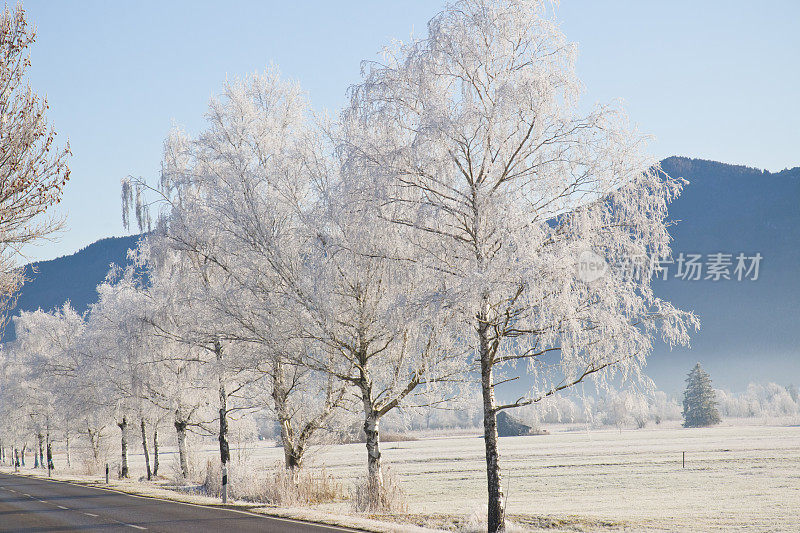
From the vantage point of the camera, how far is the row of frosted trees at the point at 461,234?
13.3 metres

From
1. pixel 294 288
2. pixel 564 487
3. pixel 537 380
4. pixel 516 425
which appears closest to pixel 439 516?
pixel 537 380

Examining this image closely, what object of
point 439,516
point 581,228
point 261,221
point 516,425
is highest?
point 261,221

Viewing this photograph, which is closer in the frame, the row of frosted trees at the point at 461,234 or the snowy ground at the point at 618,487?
the row of frosted trees at the point at 461,234

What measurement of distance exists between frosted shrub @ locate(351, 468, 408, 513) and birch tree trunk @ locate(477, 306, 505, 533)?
4604mm

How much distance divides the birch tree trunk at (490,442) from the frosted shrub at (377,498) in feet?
15.1

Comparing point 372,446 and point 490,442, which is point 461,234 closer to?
point 490,442

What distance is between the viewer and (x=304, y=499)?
20.4 metres

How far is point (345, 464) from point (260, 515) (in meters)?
45.0

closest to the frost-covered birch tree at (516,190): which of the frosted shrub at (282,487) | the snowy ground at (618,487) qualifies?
the snowy ground at (618,487)

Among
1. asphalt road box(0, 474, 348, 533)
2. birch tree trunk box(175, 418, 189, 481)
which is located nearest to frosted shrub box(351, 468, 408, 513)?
asphalt road box(0, 474, 348, 533)

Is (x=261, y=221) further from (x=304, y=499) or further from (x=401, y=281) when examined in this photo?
(x=304, y=499)

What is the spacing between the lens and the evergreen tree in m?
127

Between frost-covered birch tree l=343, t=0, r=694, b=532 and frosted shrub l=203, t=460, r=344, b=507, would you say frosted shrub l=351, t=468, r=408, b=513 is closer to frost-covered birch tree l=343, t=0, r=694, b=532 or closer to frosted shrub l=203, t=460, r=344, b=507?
frosted shrub l=203, t=460, r=344, b=507

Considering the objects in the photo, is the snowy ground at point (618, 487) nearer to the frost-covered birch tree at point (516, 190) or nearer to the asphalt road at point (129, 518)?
the asphalt road at point (129, 518)
